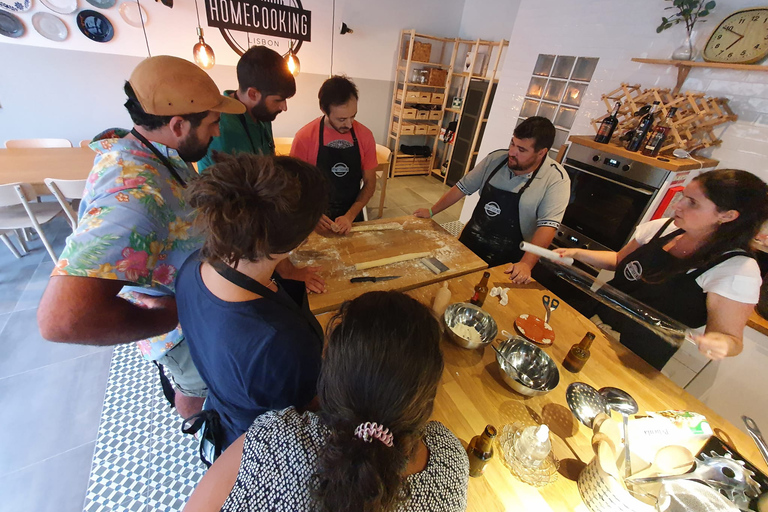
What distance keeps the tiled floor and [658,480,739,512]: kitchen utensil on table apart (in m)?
1.96

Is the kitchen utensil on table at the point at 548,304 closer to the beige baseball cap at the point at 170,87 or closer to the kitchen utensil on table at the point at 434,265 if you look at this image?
the kitchen utensil on table at the point at 434,265

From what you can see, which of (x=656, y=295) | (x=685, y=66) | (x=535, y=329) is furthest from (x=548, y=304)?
(x=685, y=66)

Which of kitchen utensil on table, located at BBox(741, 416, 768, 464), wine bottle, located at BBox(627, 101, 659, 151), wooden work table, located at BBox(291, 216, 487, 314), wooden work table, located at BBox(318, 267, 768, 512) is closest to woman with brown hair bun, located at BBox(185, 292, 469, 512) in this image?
wooden work table, located at BBox(318, 267, 768, 512)

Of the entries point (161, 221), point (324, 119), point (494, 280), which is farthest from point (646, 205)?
point (161, 221)

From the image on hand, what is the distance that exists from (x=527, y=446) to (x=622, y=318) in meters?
1.18

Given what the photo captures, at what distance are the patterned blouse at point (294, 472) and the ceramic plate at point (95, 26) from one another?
16.3ft

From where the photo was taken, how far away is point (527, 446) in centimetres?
90

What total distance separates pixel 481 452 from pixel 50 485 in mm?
2097

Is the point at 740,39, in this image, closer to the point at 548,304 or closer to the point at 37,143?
the point at 548,304

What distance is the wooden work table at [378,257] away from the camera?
58.1 inches

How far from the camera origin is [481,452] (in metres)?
0.86

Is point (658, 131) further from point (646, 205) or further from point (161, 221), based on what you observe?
point (161, 221)

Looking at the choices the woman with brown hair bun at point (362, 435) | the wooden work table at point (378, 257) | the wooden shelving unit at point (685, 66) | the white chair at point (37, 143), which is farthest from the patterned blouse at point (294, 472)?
the white chair at point (37, 143)

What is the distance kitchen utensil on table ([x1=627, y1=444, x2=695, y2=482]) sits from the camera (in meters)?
0.82
